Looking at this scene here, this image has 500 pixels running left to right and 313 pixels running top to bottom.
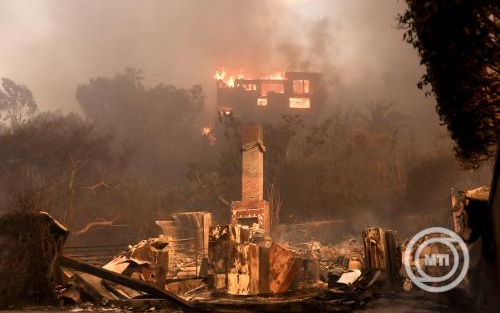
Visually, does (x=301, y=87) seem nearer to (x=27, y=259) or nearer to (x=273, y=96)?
(x=273, y=96)

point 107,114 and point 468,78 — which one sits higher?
point 107,114

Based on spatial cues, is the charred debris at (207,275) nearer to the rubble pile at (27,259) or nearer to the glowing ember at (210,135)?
the rubble pile at (27,259)

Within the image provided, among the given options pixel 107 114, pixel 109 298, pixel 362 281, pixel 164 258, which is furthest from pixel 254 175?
pixel 107 114

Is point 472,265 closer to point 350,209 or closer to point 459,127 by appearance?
point 459,127

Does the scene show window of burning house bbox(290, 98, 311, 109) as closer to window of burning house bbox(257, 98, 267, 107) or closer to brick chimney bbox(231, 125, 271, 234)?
window of burning house bbox(257, 98, 267, 107)

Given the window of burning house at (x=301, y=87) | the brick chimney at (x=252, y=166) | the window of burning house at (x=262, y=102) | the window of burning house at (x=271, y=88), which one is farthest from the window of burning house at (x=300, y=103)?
the brick chimney at (x=252, y=166)

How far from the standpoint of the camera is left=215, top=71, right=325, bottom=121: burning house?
56.9 metres

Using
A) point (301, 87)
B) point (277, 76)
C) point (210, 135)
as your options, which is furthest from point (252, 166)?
point (277, 76)

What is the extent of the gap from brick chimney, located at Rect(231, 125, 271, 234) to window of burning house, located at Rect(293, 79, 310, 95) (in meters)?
34.6

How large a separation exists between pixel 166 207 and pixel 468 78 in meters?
35.3

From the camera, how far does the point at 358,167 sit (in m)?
39.2

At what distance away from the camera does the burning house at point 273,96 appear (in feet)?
187

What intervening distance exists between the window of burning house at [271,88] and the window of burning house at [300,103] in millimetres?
2433

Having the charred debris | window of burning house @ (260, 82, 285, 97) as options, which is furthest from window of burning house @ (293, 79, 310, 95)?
the charred debris
